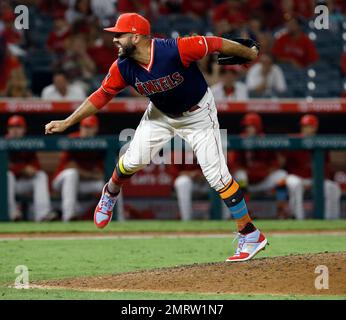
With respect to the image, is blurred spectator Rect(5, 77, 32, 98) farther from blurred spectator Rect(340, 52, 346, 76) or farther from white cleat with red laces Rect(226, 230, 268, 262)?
white cleat with red laces Rect(226, 230, 268, 262)

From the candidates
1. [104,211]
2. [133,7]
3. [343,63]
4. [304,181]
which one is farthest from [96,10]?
[104,211]

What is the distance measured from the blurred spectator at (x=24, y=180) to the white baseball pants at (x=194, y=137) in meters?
4.35

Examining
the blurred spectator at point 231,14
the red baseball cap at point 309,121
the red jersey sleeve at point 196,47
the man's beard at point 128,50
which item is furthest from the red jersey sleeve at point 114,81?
the blurred spectator at point 231,14

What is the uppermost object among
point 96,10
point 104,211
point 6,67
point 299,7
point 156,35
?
point 299,7

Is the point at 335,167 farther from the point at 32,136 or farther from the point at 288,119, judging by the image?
the point at 32,136

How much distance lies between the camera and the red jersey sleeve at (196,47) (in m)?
7.45

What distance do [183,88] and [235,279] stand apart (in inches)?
62.2

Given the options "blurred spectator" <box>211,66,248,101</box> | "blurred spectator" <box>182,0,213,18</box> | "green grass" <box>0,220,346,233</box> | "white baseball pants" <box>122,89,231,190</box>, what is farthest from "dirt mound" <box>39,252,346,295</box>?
"blurred spectator" <box>182,0,213,18</box>

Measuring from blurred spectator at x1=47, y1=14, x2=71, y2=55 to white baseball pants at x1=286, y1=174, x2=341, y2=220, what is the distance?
158 inches

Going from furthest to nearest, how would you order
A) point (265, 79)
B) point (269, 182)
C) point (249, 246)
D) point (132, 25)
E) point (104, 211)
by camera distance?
point (265, 79) → point (269, 182) → point (104, 211) → point (249, 246) → point (132, 25)

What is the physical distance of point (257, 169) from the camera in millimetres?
12945

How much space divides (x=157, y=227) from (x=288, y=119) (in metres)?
Answer: 2.68

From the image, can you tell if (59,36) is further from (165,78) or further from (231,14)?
(165,78)

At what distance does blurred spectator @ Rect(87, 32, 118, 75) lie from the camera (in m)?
14.4
